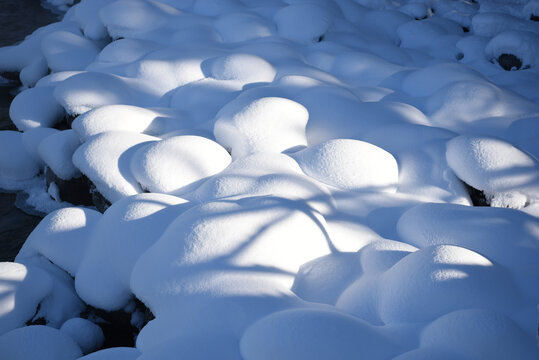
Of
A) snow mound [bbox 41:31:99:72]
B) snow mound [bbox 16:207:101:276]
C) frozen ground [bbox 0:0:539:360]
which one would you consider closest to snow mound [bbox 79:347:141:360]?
frozen ground [bbox 0:0:539:360]

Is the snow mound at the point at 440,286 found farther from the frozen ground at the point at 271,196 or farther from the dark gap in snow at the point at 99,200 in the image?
the dark gap in snow at the point at 99,200

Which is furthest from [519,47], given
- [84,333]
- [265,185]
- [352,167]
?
[84,333]

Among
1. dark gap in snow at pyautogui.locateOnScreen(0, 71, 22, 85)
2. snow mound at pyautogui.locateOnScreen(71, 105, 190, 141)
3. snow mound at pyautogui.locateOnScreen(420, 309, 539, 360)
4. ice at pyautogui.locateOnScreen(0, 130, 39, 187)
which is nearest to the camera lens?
snow mound at pyautogui.locateOnScreen(420, 309, 539, 360)

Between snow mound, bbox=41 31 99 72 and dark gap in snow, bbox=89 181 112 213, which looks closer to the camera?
dark gap in snow, bbox=89 181 112 213

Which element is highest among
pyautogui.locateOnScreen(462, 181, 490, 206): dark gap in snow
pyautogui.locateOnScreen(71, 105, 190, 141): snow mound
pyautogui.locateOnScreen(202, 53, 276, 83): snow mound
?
pyautogui.locateOnScreen(202, 53, 276, 83): snow mound

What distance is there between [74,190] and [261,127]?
2.98 ft

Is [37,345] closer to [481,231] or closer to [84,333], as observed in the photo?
[84,333]

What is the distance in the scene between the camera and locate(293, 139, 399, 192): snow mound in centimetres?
170

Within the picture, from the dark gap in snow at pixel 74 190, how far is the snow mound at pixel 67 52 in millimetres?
1065

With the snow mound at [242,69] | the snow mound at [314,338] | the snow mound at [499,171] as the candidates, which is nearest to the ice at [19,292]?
the snow mound at [314,338]

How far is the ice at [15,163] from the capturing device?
Answer: 7.45 ft

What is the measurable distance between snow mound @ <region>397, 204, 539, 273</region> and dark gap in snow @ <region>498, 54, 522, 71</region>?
1862mm

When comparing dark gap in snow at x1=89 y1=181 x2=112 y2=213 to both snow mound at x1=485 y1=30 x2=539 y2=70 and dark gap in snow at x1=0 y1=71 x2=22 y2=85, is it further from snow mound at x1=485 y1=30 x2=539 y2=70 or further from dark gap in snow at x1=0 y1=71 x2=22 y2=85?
snow mound at x1=485 y1=30 x2=539 y2=70

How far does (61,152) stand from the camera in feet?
6.86
